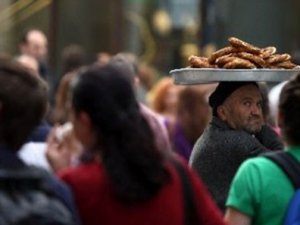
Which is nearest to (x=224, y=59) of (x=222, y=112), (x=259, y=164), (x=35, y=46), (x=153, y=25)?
(x=222, y=112)

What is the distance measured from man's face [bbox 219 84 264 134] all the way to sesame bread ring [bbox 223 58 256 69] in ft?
0.34

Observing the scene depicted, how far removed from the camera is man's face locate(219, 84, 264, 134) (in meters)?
6.82

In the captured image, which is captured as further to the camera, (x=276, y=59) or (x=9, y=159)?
(x=276, y=59)

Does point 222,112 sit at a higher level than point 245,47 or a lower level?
lower

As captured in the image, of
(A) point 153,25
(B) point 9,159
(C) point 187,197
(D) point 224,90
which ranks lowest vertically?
(A) point 153,25

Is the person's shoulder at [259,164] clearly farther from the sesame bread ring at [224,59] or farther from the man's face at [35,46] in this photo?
the man's face at [35,46]

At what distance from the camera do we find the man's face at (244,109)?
269 inches

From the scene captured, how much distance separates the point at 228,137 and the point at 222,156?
98mm

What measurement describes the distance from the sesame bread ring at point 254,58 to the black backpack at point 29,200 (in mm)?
2299

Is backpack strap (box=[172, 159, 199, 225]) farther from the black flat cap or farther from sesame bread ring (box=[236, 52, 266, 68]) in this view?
sesame bread ring (box=[236, 52, 266, 68])

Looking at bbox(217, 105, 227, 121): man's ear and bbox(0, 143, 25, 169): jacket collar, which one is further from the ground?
bbox(0, 143, 25, 169): jacket collar

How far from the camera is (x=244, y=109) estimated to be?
6828 millimetres

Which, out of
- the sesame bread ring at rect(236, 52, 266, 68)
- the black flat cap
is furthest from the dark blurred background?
the black flat cap

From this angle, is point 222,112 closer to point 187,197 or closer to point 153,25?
point 187,197
